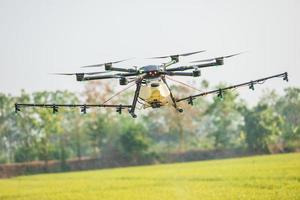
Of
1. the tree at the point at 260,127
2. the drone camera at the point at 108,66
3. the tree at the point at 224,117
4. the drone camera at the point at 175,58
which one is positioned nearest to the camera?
the drone camera at the point at 108,66

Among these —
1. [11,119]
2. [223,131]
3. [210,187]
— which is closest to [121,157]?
[223,131]

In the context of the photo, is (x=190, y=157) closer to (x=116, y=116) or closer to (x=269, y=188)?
(x=116, y=116)

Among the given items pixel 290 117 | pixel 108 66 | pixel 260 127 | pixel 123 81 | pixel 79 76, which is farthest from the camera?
pixel 290 117

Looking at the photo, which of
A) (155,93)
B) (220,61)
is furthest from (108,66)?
(220,61)

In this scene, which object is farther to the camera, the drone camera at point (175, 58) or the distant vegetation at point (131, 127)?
the distant vegetation at point (131, 127)

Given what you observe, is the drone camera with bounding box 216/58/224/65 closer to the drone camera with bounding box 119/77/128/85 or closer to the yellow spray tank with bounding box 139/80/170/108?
the yellow spray tank with bounding box 139/80/170/108

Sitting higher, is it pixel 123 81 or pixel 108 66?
pixel 108 66

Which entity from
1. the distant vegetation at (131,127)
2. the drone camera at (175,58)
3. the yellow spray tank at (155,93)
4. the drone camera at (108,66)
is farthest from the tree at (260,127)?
the drone camera at (108,66)

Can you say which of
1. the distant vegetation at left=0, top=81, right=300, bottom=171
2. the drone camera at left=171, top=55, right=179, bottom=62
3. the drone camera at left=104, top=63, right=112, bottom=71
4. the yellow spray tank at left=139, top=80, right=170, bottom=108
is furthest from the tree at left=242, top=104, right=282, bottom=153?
the drone camera at left=104, top=63, right=112, bottom=71

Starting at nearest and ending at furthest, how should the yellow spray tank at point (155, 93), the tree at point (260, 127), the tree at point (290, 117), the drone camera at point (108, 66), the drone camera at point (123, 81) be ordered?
the drone camera at point (108, 66) < the drone camera at point (123, 81) < the yellow spray tank at point (155, 93) < the tree at point (290, 117) < the tree at point (260, 127)

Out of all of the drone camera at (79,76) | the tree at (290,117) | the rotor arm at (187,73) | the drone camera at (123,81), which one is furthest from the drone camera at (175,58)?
the tree at (290,117)

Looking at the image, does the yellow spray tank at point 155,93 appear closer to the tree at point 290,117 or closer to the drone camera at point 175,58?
the drone camera at point 175,58

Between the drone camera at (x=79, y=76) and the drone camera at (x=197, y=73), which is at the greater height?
the drone camera at (x=79, y=76)

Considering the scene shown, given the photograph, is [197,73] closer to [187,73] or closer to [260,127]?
[187,73]
